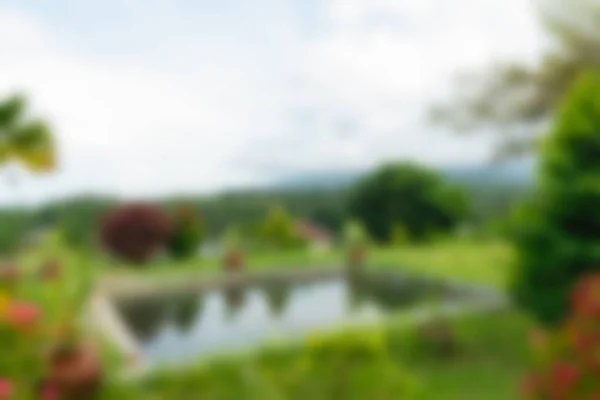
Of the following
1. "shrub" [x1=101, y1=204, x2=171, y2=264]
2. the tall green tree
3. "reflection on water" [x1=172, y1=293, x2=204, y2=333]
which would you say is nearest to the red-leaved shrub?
the tall green tree

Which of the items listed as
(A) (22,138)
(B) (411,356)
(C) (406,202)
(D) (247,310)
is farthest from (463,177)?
(A) (22,138)

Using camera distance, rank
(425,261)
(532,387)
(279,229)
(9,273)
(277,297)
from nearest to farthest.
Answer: (532,387) → (9,273) → (279,229) → (425,261) → (277,297)

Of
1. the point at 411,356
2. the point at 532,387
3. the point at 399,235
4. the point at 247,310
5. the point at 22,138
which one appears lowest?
the point at 532,387

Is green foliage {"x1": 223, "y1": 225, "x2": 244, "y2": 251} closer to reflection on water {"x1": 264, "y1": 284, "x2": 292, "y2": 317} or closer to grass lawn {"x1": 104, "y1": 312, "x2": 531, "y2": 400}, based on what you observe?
reflection on water {"x1": 264, "y1": 284, "x2": 292, "y2": 317}

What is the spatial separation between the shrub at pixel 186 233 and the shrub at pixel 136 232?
0.02m

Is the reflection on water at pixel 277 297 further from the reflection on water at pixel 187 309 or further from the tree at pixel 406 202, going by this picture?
the tree at pixel 406 202

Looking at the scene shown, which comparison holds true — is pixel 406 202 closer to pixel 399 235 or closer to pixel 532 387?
pixel 399 235

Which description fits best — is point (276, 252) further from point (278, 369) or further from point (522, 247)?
point (522, 247)

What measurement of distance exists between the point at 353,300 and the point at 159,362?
602 mm

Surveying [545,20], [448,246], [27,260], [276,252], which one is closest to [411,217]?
[448,246]

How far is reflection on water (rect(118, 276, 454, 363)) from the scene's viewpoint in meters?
2.24

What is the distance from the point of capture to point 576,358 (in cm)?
176

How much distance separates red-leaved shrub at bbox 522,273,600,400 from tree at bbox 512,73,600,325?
14.2 inches

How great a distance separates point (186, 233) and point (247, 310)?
0.38 metres
